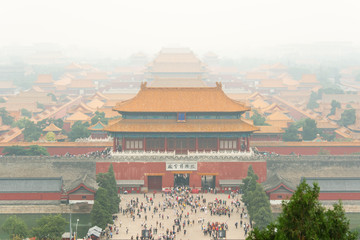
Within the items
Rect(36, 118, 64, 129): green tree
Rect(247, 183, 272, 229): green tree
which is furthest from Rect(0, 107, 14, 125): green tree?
Rect(247, 183, 272, 229): green tree

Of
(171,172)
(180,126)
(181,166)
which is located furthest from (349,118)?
(171,172)

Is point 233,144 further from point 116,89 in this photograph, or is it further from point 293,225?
point 116,89

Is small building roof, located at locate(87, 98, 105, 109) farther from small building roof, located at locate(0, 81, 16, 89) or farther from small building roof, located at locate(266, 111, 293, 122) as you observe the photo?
small building roof, located at locate(0, 81, 16, 89)

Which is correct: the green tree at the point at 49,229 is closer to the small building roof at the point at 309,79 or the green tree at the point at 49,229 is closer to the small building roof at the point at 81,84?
the small building roof at the point at 81,84

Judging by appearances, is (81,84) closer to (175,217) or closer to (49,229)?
(175,217)

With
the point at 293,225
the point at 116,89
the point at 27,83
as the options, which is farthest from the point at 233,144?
the point at 27,83
